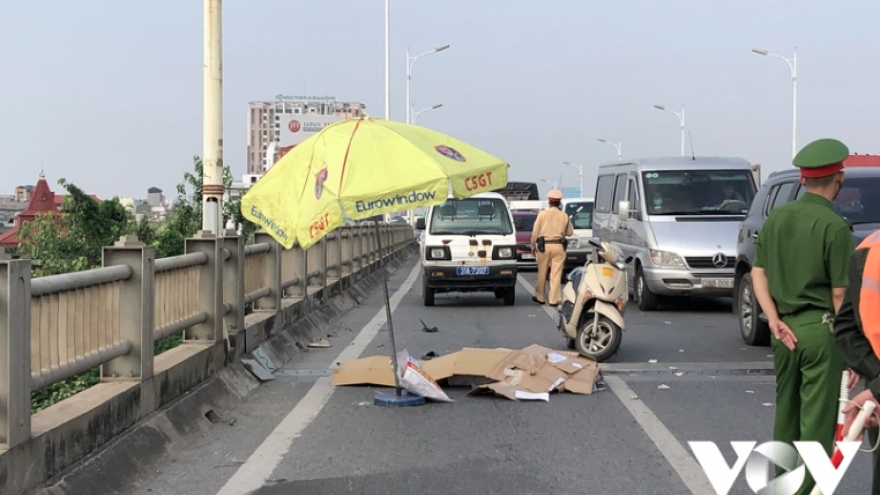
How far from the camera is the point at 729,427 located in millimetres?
7480

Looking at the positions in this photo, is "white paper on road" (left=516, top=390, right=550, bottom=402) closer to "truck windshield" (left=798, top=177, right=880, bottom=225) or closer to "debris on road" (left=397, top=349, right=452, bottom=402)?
"debris on road" (left=397, top=349, right=452, bottom=402)

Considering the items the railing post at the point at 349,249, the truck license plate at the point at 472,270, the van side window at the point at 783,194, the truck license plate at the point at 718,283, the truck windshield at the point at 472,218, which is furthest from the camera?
the railing post at the point at 349,249

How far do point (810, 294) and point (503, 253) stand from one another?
12780 millimetres

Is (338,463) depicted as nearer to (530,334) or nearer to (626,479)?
(626,479)

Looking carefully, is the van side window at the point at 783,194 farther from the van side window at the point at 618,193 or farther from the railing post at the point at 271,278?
the van side window at the point at 618,193

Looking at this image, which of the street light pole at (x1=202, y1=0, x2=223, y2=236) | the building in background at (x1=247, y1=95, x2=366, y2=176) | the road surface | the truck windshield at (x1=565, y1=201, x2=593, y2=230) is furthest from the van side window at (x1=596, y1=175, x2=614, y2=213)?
the building in background at (x1=247, y1=95, x2=366, y2=176)

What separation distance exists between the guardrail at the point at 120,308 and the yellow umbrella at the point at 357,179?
98cm

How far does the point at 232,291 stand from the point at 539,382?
9.87 feet

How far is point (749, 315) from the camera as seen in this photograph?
11.9 meters

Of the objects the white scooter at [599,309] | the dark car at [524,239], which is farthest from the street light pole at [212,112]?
the dark car at [524,239]

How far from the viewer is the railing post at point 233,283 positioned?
966 cm

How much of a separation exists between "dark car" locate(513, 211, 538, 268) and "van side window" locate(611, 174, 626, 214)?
7.65 m

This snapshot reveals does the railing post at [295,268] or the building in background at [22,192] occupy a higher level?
the building in background at [22,192]

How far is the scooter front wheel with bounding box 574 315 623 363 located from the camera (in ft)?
35.3
